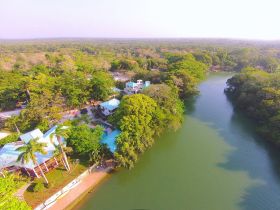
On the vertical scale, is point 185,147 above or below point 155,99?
below

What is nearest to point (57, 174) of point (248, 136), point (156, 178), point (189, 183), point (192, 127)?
point (156, 178)

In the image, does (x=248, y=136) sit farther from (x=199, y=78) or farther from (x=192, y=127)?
(x=199, y=78)

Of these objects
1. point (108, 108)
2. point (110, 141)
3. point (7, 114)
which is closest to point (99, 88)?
point (108, 108)

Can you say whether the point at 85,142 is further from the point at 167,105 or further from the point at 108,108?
the point at 167,105

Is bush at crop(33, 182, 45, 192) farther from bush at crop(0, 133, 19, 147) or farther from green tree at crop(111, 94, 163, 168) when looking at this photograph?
bush at crop(0, 133, 19, 147)

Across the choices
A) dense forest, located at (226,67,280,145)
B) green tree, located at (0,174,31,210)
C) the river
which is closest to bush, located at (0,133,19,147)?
green tree, located at (0,174,31,210)

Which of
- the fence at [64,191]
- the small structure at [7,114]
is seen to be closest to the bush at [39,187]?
the fence at [64,191]

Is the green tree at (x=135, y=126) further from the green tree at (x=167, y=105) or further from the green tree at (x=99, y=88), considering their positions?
the green tree at (x=99, y=88)
